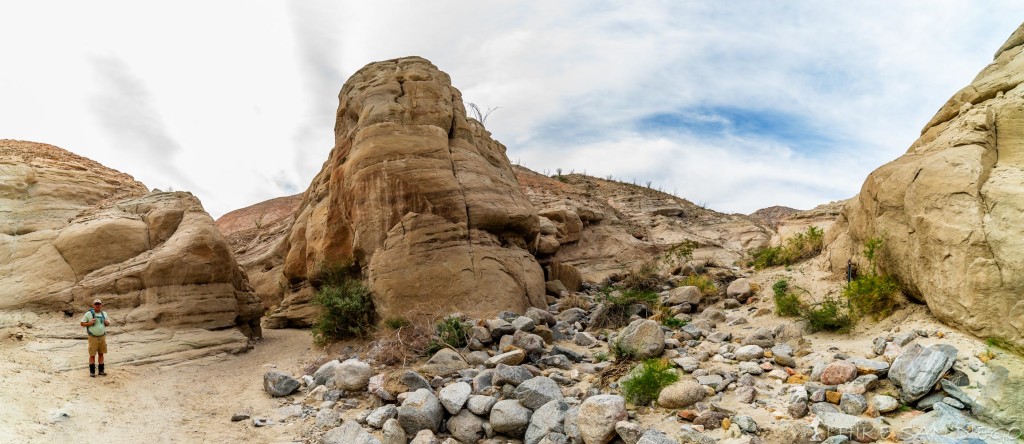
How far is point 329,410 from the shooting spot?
7332 mm

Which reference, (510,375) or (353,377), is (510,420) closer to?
(510,375)

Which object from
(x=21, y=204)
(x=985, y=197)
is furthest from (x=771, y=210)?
(x=21, y=204)

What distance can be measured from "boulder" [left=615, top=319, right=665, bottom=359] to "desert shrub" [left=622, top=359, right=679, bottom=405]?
2.96 feet

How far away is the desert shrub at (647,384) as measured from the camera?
19.8 ft

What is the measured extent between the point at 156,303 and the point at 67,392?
3771mm

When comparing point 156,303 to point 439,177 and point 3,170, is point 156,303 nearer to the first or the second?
point 3,170

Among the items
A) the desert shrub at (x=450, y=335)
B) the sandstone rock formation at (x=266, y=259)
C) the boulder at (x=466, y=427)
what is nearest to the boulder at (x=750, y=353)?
the boulder at (x=466, y=427)

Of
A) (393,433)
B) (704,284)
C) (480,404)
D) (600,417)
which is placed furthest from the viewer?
(704,284)

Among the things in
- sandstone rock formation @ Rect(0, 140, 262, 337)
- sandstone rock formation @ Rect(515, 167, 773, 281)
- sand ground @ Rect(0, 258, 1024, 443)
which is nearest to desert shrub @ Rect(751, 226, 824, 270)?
sand ground @ Rect(0, 258, 1024, 443)

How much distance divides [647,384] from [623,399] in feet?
1.40

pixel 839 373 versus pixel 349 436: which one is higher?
Result: pixel 839 373

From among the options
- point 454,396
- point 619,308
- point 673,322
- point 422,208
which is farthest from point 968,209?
point 422,208

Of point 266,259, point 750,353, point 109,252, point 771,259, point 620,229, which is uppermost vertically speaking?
point 266,259

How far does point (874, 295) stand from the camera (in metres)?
7.00
